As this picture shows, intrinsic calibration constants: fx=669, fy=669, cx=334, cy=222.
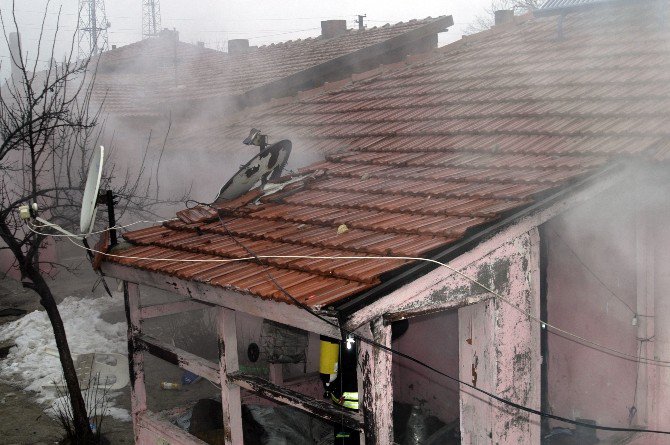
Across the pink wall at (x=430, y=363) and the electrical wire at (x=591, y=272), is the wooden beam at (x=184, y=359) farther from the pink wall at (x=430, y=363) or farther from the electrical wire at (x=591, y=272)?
the electrical wire at (x=591, y=272)

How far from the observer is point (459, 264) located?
4254 mm

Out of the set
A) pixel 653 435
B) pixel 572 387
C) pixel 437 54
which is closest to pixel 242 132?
pixel 437 54

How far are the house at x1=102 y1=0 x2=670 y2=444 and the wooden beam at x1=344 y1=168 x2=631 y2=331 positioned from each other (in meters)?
0.01

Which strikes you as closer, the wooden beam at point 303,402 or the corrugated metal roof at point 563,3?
the wooden beam at point 303,402

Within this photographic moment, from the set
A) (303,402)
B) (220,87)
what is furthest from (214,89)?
(303,402)

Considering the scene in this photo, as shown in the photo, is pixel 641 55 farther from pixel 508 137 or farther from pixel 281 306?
pixel 281 306

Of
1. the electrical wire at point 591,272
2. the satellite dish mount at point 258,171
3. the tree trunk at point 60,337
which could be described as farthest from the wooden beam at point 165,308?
the electrical wire at point 591,272

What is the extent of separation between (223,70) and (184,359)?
13280 mm

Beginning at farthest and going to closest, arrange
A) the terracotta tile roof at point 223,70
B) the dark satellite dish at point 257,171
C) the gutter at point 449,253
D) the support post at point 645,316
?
the terracotta tile roof at point 223,70 → the dark satellite dish at point 257,171 → the support post at point 645,316 → the gutter at point 449,253

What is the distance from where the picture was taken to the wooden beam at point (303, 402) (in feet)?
13.7

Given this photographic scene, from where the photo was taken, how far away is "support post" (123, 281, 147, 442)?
6.60 metres

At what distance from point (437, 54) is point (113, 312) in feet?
29.0

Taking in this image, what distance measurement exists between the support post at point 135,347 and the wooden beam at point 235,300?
1.51 feet

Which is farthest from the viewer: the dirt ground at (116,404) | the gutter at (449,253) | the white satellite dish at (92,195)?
the dirt ground at (116,404)
